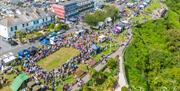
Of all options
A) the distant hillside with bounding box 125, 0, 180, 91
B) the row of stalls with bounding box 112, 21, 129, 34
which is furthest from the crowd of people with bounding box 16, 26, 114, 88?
the distant hillside with bounding box 125, 0, 180, 91

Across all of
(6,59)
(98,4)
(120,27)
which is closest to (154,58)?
(120,27)

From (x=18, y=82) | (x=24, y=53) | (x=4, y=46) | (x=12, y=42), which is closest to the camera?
(x=18, y=82)

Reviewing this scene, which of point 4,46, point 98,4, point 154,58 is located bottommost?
point 154,58

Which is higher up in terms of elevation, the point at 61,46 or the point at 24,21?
the point at 24,21

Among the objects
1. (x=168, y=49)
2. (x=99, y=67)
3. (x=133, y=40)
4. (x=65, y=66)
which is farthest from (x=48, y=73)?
(x=168, y=49)

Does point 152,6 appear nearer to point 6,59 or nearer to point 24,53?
point 24,53

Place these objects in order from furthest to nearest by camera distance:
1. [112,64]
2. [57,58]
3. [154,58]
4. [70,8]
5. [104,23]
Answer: [70,8], [104,23], [57,58], [154,58], [112,64]

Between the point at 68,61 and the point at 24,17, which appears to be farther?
the point at 24,17
